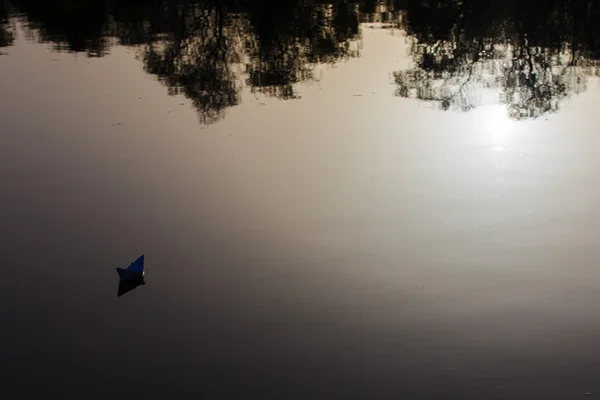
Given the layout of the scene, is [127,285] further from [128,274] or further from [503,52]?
[503,52]

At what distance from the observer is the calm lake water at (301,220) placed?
9586mm

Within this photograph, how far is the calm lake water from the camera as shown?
9.59 meters

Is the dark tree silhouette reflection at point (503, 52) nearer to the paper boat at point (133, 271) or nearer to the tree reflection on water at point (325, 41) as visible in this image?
the tree reflection on water at point (325, 41)

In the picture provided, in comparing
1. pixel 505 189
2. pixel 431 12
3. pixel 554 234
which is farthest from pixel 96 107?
pixel 431 12

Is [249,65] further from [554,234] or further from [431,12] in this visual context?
[554,234]

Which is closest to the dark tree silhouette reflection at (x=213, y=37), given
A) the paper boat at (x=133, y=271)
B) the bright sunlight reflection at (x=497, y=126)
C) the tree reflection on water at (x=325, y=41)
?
the tree reflection on water at (x=325, y=41)

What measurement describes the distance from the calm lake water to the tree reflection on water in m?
0.16

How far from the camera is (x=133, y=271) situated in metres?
11.2

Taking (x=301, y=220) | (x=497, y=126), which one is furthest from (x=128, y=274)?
(x=497, y=126)

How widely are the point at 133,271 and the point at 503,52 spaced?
16740 millimetres

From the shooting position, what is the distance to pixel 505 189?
47.1 ft

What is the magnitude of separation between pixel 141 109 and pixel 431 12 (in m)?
15.1

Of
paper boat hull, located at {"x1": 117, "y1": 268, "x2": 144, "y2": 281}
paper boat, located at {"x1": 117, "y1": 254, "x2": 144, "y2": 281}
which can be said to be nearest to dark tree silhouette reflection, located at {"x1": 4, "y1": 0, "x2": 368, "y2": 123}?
paper boat, located at {"x1": 117, "y1": 254, "x2": 144, "y2": 281}

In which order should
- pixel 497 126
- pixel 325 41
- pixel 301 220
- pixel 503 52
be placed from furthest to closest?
pixel 325 41, pixel 503 52, pixel 497 126, pixel 301 220
